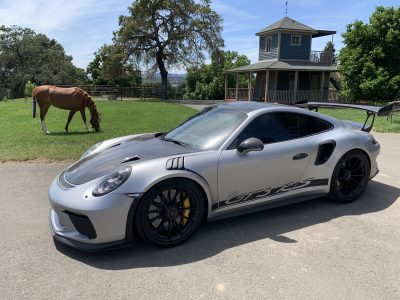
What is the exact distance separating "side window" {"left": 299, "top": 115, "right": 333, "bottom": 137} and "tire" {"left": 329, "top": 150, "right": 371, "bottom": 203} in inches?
18.7

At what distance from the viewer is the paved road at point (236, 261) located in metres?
3.21

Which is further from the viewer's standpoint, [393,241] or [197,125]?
[197,125]

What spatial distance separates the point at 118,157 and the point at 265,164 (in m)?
1.67

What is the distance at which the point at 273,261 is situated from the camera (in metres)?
3.70

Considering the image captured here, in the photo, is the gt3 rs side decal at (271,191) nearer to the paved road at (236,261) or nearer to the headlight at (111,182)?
the paved road at (236,261)

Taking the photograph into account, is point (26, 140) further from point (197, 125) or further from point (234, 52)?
point (234, 52)

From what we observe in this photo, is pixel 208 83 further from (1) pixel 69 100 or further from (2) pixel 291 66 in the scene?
(1) pixel 69 100

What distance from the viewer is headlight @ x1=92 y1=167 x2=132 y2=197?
3689 millimetres

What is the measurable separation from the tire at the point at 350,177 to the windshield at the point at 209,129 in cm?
157

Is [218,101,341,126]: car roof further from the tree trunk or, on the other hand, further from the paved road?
the tree trunk

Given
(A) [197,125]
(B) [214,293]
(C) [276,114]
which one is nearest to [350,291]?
(B) [214,293]

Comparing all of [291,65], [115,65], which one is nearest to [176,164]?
[291,65]

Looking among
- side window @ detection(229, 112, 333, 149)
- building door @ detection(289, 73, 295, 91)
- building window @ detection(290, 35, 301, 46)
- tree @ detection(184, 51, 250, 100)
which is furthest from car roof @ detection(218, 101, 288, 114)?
tree @ detection(184, 51, 250, 100)

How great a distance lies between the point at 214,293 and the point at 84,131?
10053mm
